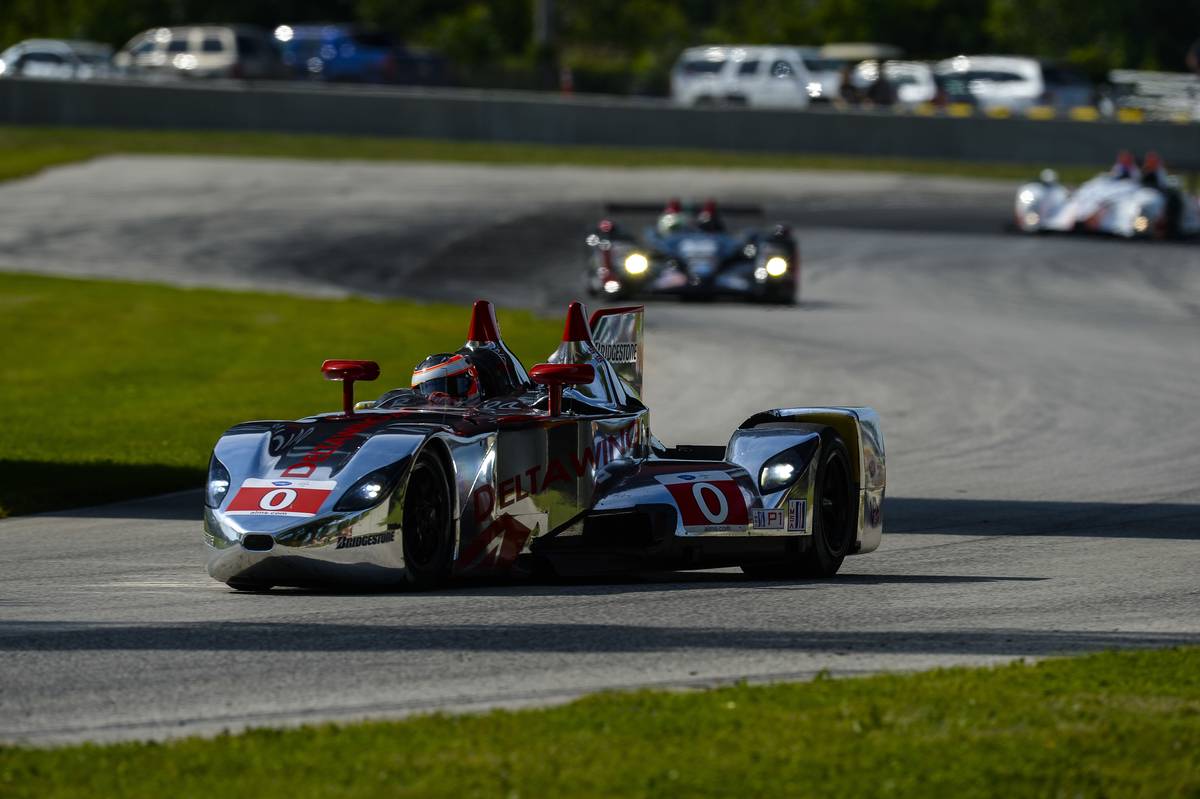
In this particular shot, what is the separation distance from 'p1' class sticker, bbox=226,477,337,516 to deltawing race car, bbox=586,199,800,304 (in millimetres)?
20146

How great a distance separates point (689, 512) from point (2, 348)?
52.6ft

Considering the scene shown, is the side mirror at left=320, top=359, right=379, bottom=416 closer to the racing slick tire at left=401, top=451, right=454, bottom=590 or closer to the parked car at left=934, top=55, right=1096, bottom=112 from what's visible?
the racing slick tire at left=401, top=451, right=454, bottom=590

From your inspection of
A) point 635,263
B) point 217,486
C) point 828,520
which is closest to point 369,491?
point 217,486

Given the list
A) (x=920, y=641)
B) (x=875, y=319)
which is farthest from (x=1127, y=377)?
(x=920, y=641)

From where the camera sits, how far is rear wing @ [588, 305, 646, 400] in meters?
12.6

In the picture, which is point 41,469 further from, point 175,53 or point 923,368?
point 175,53

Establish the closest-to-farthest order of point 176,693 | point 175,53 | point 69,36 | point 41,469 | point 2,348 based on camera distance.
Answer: point 176,693 → point 41,469 → point 2,348 → point 175,53 → point 69,36

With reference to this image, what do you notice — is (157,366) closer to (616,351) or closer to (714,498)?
(616,351)

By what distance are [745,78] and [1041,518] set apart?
43873 millimetres

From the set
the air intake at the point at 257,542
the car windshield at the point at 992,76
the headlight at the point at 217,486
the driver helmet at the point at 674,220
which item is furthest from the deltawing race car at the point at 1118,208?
the air intake at the point at 257,542

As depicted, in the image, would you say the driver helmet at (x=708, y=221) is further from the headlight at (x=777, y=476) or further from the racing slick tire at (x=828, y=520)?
the headlight at (x=777, y=476)

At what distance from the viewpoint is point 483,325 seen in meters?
11.6

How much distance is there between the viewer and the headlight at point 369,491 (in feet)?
31.5

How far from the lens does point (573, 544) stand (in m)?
10.9
